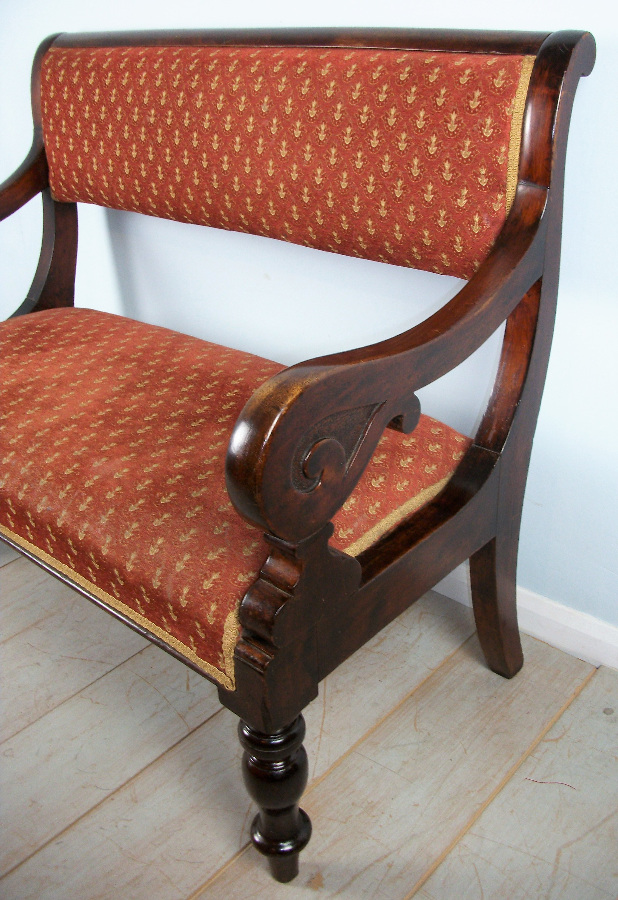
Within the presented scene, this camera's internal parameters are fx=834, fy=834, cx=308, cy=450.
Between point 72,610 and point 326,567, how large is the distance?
2.98 ft

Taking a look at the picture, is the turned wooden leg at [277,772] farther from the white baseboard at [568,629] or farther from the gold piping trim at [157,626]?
the white baseboard at [568,629]

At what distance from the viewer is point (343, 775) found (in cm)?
128

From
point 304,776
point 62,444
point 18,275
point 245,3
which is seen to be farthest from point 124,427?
point 18,275

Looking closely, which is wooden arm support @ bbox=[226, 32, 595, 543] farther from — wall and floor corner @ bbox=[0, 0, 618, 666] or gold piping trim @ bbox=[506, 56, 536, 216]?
wall and floor corner @ bbox=[0, 0, 618, 666]

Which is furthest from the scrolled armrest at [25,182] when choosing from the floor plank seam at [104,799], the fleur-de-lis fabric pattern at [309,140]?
the floor plank seam at [104,799]

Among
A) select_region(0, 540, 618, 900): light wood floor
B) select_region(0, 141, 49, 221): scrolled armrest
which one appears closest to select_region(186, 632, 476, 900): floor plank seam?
select_region(0, 540, 618, 900): light wood floor

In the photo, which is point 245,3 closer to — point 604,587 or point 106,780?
point 604,587

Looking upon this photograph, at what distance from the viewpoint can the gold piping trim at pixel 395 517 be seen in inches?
40.3

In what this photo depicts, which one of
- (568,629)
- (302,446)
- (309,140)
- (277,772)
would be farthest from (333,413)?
(568,629)

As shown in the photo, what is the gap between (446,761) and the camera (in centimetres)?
130

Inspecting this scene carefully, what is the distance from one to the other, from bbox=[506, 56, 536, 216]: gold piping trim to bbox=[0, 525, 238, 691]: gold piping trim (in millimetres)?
625

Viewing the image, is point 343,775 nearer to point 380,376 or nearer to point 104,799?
point 104,799

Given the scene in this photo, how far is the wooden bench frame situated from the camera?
80 cm

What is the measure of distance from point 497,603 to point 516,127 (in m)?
0.73
